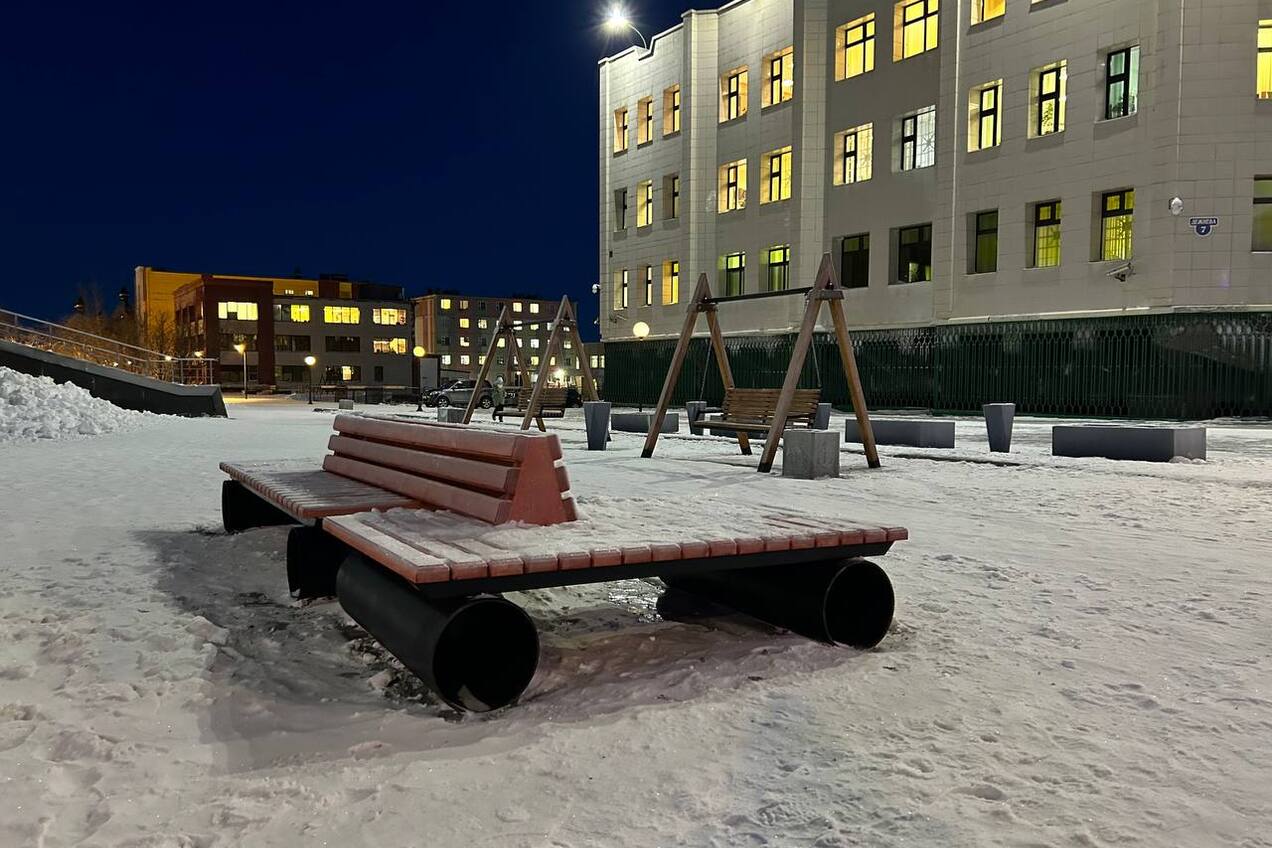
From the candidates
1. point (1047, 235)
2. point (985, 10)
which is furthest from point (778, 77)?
point (1047, 235)

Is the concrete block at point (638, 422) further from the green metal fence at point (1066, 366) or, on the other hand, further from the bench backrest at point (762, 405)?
the bench backrest at point (762, 405)

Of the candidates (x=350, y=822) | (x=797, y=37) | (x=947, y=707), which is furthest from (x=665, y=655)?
(x=797, y=37)

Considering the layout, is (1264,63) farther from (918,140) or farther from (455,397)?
(455,397)

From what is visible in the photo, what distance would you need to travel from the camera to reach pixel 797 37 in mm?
32281

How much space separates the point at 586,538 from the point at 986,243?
2706 centimetres

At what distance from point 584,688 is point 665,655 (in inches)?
23.3

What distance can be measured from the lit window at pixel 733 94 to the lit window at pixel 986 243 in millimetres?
11716

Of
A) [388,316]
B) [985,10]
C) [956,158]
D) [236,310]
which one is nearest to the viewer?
[985,10]

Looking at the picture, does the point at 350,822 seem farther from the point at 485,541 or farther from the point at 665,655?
the point at 665,655

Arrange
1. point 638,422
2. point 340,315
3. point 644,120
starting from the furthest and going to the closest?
point 340,315, point 644,120, point 638,422

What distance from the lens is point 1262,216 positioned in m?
23.2

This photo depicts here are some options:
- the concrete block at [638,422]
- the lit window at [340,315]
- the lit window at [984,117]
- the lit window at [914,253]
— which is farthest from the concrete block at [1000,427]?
the lit window at [340,315]

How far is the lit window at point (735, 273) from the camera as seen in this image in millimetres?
35697

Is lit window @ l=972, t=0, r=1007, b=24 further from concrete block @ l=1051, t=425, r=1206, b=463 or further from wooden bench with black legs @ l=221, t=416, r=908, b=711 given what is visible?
wooden bench with black legs @ l=221, t=416, r=908, b=711
